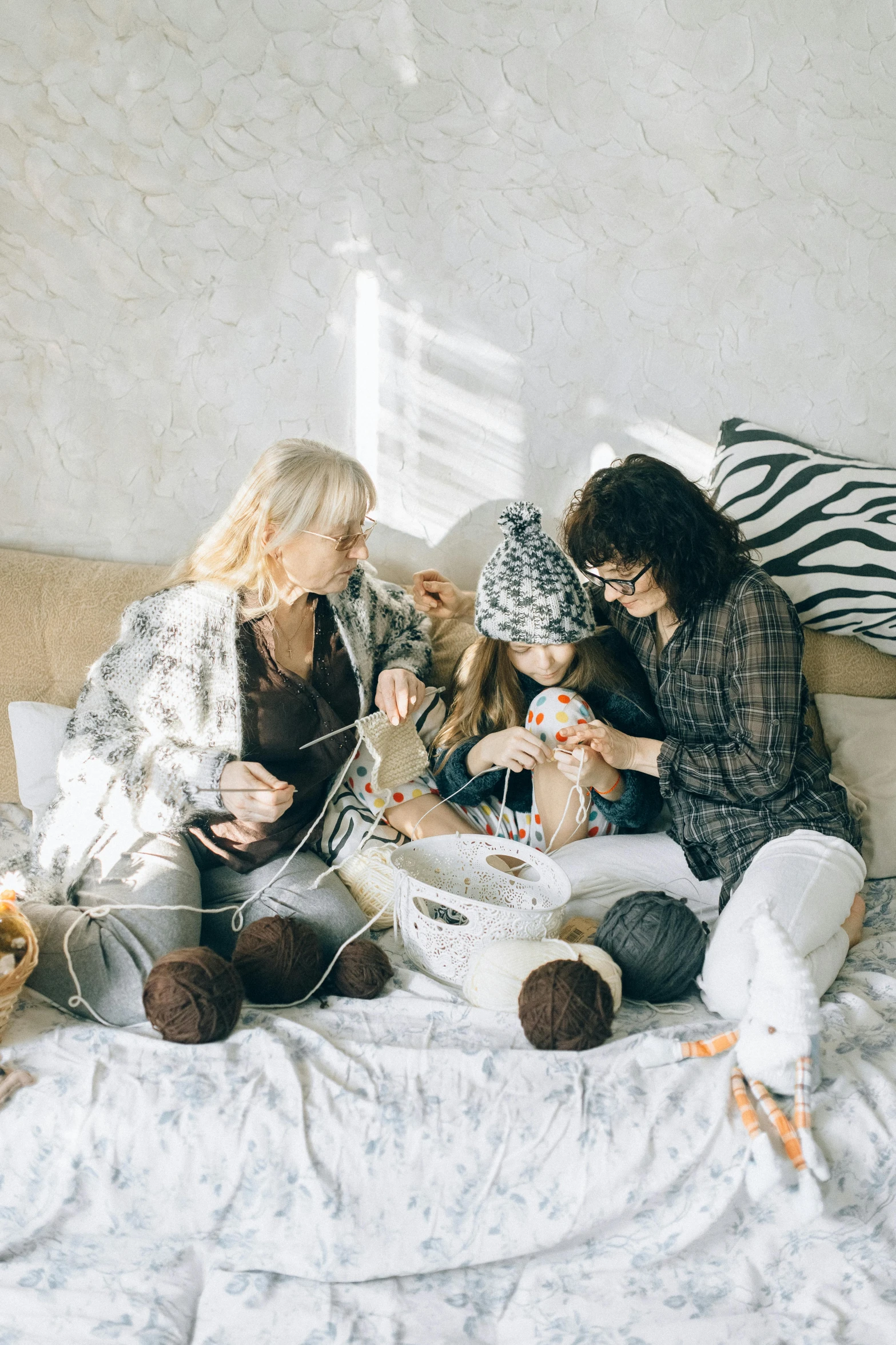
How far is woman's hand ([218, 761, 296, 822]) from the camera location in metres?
1.48

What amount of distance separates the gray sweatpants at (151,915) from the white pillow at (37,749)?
0.95 feet

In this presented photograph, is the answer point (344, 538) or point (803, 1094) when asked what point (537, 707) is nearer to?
point (344, 538)

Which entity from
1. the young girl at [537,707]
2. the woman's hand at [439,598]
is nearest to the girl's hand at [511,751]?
the young girl at [537,707]

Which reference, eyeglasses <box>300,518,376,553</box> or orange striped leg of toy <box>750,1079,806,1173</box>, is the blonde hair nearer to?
eyeglasses <box>300,518,376,553</box>

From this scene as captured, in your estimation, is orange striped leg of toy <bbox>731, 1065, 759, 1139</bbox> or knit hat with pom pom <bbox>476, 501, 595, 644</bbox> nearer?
orange striped leg of toy <bbox>731, 1065, 759, 1139</bbox>

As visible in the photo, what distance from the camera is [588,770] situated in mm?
1623

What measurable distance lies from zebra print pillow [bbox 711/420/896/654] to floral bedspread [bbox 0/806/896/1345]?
0.90m

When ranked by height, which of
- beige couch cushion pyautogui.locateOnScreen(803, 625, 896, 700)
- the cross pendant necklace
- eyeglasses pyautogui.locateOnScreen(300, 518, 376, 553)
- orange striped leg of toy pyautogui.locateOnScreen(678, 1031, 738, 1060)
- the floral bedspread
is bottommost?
the floral bedspread

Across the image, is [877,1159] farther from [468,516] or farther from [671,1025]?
[468,516]

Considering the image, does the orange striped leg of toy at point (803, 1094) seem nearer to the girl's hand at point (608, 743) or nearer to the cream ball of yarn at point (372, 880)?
the girl's hand at point (608, 743)

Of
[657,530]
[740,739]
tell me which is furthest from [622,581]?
[740,739]

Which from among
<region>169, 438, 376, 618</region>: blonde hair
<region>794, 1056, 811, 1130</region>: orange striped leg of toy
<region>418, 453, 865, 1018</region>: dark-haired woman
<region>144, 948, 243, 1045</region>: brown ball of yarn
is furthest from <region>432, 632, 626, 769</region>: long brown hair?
<region>794, 1056, 811, 1130</region>: orange striped leg of toy

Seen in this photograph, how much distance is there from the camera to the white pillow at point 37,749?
1.76 meters

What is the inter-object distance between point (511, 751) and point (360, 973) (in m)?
0.43
